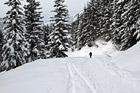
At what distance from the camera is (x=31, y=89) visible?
307 inches

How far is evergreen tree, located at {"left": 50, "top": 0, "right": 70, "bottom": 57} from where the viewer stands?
25453 mm

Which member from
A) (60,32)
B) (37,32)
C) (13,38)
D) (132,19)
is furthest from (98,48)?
(13,38)

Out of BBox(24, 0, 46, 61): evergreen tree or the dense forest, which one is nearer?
the dense forest

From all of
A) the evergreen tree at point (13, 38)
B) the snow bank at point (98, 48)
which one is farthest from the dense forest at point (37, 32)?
the snow bank at point (98, 48)

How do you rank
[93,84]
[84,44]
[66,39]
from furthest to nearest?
1. [84,44]
2. [66,39]
3. [93,84]

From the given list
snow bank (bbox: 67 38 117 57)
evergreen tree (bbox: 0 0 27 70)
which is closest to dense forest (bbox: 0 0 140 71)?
evergreen tree (bbox: 0 0 27 70)

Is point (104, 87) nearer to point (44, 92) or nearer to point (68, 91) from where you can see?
point (68, 91)

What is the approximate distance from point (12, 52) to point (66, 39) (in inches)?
352

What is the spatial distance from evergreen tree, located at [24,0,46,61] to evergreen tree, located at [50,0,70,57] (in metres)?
2.00

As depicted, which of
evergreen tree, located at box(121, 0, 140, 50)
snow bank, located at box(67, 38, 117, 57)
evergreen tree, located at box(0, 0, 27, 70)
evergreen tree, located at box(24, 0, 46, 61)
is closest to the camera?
evergreen tree, located at box(121, 0, 140, 50)

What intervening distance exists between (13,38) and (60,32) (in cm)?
773

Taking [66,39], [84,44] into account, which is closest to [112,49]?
[84,44]

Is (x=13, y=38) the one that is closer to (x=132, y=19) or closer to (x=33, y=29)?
(x=33, y=29)

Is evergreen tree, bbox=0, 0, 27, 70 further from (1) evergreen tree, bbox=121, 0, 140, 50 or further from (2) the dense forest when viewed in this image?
(1) evergreen tree, bbox=121, 0, 140, 50
